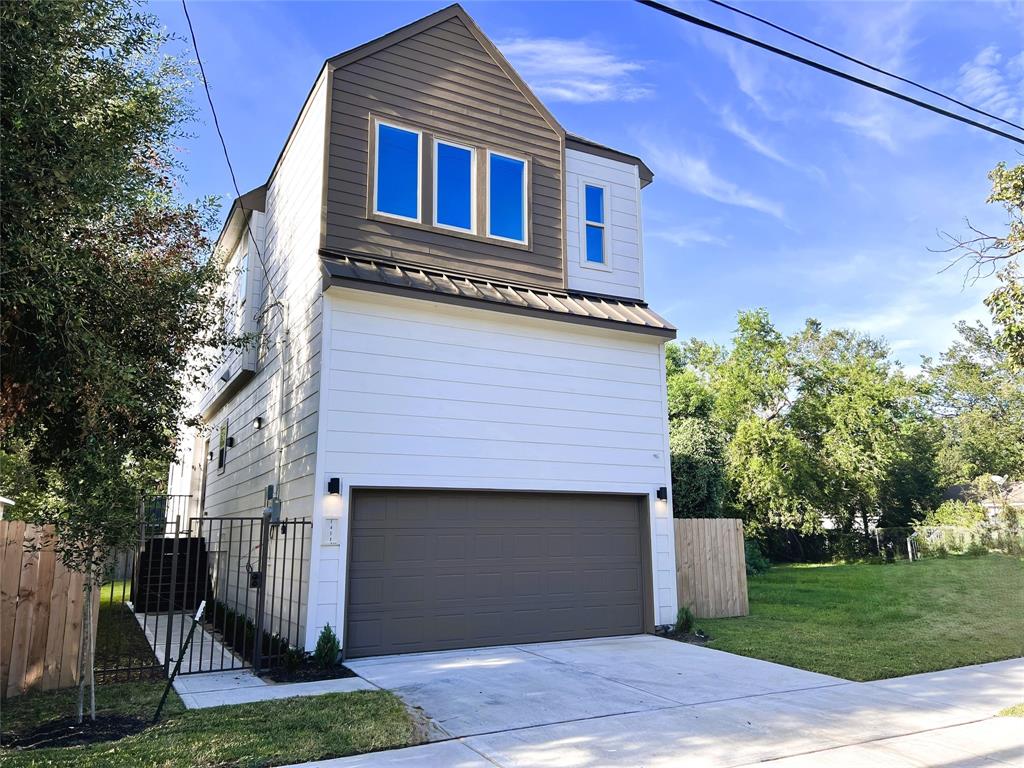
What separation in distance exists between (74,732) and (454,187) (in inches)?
294

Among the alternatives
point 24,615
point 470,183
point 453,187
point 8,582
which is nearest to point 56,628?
point 24,615

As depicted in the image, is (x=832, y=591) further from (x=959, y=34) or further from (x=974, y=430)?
(x=974, y=430)

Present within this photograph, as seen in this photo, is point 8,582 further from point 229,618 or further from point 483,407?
point 483,407

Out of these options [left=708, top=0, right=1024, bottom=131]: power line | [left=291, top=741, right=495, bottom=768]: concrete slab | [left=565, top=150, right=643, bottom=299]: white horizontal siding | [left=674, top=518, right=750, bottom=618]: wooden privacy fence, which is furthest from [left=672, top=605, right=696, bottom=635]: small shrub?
[left=708, top=0, right=1024, bottom=131]: power line

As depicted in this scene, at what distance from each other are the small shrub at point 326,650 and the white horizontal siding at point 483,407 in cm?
23

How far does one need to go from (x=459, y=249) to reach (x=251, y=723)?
6321mm

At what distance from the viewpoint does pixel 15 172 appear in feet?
18.0

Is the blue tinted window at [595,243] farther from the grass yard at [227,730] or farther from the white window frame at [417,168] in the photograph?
the grass yard at [227,730]

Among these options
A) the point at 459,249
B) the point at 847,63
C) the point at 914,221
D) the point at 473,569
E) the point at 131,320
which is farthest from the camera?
the point at 914,221

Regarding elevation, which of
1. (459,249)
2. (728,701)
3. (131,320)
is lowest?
(728,701)

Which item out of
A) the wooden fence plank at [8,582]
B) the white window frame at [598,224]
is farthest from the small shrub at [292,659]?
the white window frame at [598,224]

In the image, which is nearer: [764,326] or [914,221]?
[914,221]

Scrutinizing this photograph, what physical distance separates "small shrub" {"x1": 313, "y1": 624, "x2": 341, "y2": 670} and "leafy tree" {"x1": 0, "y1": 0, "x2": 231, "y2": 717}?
95.8 inches

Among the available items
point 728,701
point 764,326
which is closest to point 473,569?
point 728,701
